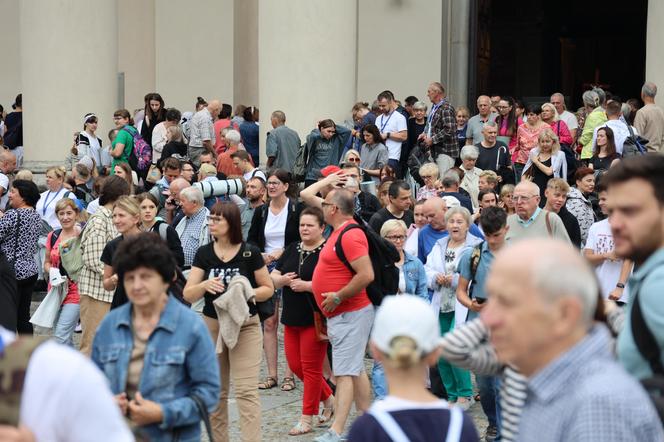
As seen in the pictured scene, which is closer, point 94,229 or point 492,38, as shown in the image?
point 94,229

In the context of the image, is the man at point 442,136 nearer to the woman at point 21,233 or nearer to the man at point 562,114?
the man at point 562,114

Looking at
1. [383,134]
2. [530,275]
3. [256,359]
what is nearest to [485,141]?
[383,134]

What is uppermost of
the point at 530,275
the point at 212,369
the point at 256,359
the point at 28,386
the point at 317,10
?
the point at 317,10

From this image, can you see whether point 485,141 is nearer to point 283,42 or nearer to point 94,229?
point 283,42

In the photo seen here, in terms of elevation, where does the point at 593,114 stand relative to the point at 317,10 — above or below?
below

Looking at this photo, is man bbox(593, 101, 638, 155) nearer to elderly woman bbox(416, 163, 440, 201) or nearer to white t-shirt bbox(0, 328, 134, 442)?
elderly woman bbox(416, 163, 440, 201)

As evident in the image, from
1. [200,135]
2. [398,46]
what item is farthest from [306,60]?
[398,46]

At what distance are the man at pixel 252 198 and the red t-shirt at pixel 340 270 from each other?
324 cm

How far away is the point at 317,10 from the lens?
1600cm

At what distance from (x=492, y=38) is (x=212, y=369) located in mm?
23508

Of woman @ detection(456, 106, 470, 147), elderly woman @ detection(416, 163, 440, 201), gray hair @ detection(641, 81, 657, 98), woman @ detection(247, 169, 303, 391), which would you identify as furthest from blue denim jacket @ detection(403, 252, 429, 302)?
woman @ detection(456, 106, 470, 147)

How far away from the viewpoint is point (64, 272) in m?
11.0

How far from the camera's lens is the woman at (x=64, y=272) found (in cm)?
1079

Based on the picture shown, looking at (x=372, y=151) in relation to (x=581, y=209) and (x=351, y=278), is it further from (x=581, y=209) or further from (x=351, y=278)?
(x=351, y=278)
